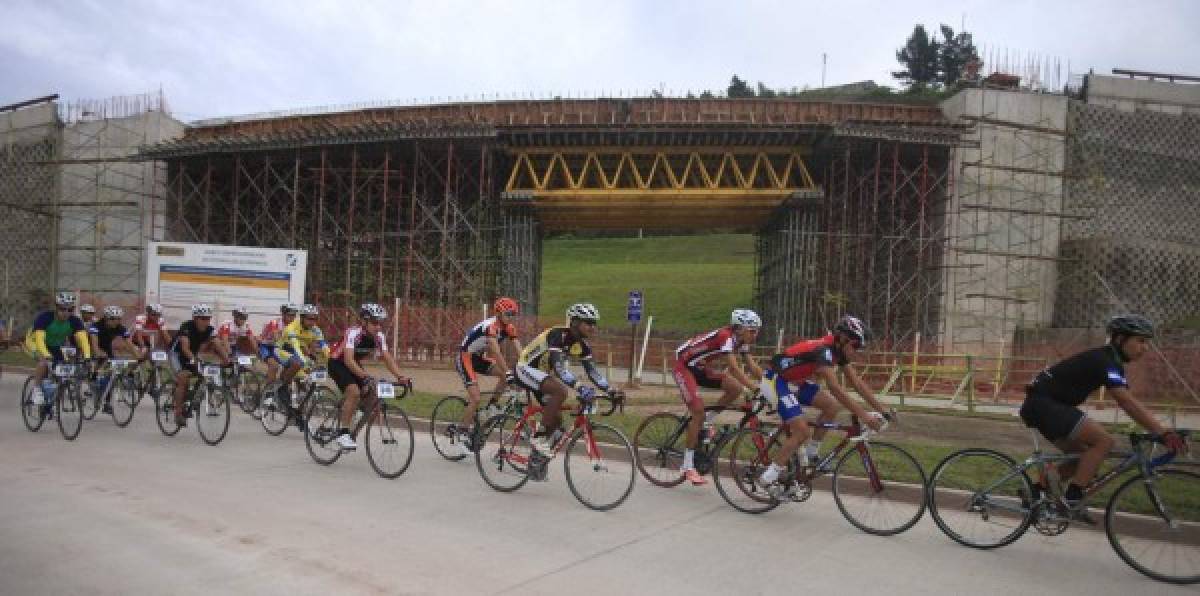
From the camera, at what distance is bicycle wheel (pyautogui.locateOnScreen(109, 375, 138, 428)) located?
10.8m

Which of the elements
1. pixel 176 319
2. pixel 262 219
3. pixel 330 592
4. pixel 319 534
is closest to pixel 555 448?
pixel 319 534

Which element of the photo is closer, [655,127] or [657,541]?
[657,541]

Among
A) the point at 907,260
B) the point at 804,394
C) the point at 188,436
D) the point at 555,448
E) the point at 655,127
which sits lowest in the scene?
the point at 188,436

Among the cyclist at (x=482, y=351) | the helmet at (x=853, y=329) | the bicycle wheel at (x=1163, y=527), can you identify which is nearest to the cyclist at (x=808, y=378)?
the helmet at (x=853, y=329)

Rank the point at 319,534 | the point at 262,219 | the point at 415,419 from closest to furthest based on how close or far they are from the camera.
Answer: the point at 319,534, the point at 415,419, the point at 262,219

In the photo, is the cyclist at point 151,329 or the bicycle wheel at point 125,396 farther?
the cyclist at point 151,329

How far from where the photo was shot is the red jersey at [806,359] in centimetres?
669

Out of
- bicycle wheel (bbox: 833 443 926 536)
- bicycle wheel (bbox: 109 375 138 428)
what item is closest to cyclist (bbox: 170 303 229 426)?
bicycle wheel (bbox: 109 375 138 428)

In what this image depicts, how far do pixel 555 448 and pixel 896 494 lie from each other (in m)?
3.17

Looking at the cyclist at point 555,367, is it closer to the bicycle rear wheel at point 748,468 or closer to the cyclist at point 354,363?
the bicycle rear wheel at point 748,468

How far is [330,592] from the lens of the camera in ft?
15.0

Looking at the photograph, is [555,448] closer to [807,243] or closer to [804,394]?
[804,394]

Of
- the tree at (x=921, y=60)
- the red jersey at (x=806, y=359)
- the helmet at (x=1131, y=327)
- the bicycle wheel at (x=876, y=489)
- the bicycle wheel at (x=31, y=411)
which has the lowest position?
the bicycle wheel at (x=31, y=411)

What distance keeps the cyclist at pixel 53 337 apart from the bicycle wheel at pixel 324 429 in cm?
395
